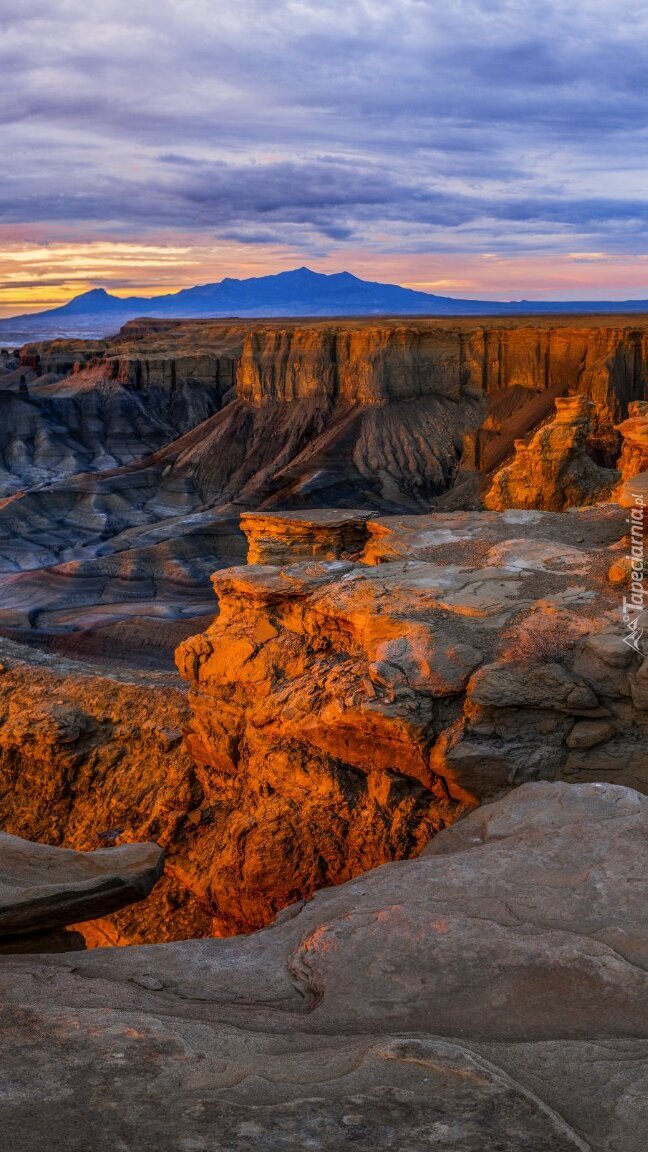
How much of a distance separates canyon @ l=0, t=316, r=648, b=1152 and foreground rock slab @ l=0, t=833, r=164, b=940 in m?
0.03

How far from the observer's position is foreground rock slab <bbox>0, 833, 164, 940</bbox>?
6.93m

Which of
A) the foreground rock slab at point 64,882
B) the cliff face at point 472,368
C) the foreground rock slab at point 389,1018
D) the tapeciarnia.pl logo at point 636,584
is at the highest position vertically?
the cliff face at point 472,368

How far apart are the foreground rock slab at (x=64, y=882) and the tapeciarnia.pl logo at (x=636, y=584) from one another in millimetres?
5588

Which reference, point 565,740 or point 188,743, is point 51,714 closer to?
point 188,743

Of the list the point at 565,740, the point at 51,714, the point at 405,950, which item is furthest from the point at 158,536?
the point at 405,950

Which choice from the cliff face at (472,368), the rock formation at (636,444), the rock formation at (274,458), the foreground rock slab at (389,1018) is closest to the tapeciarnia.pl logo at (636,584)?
the foreground rock slab at (389,1018)

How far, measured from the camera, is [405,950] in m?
5.86

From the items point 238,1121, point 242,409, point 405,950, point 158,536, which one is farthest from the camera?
point 242,409

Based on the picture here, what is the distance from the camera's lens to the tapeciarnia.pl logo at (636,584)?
35.5 feet

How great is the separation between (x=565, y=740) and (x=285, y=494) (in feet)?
136

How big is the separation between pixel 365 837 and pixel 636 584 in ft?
14.7

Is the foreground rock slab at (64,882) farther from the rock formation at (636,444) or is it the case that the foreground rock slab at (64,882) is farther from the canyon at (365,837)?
the rock formation at (636,444)

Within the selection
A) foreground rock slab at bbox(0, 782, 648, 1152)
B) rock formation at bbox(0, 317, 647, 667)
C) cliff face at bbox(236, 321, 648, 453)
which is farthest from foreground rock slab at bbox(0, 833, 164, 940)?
cliff face at bbox(236, 321, 648, 453)

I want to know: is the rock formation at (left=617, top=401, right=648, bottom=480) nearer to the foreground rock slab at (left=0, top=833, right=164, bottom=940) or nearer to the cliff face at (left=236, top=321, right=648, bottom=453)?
the foreground rock slab at (left=0, top=833, right=164, bottom=940)
